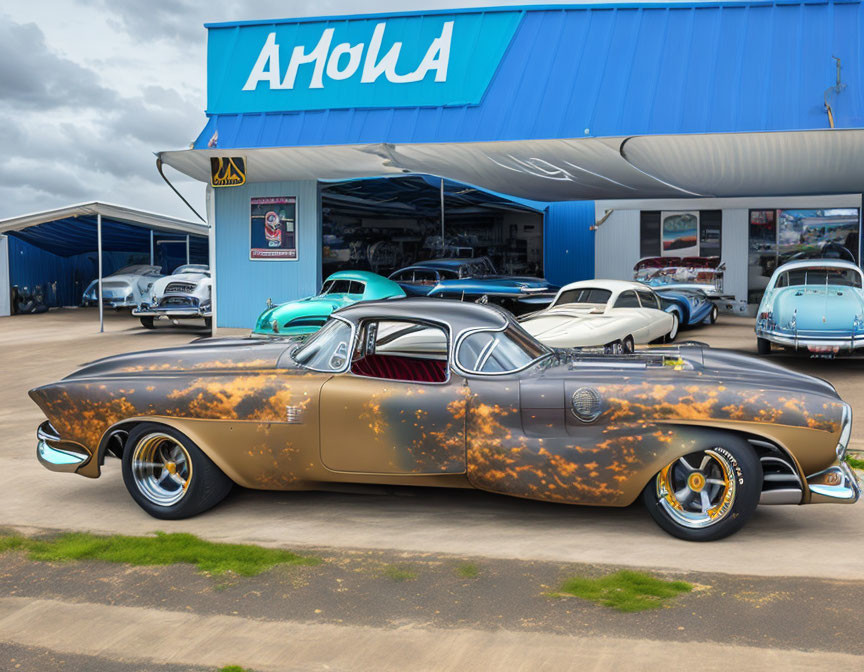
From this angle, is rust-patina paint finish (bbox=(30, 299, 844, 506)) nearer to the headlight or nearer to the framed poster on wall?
the headlight

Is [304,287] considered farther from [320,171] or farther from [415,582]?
[415,582]

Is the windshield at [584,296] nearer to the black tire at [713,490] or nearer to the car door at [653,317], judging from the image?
the car door at [653,317]

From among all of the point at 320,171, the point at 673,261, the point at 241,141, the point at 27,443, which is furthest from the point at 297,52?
the point at 27,443

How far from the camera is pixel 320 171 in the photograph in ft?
49.1

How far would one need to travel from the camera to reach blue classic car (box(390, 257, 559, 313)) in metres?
16.9

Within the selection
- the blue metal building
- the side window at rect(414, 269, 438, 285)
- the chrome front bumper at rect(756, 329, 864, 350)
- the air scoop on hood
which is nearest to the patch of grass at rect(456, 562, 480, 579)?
the air scoop on hood

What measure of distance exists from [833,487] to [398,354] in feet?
9.19

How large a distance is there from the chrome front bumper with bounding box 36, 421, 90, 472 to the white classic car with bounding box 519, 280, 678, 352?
6.01 metres

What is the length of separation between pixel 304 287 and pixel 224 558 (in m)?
12.1

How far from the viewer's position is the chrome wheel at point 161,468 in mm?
5328

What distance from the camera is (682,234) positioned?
23047mm

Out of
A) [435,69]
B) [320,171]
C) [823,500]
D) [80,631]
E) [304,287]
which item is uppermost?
[435,69]

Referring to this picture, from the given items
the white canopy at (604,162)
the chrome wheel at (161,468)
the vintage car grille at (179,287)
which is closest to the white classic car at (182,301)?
the vintage car grille at (179,287)

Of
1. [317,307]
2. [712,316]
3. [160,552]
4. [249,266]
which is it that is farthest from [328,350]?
[712,316]
